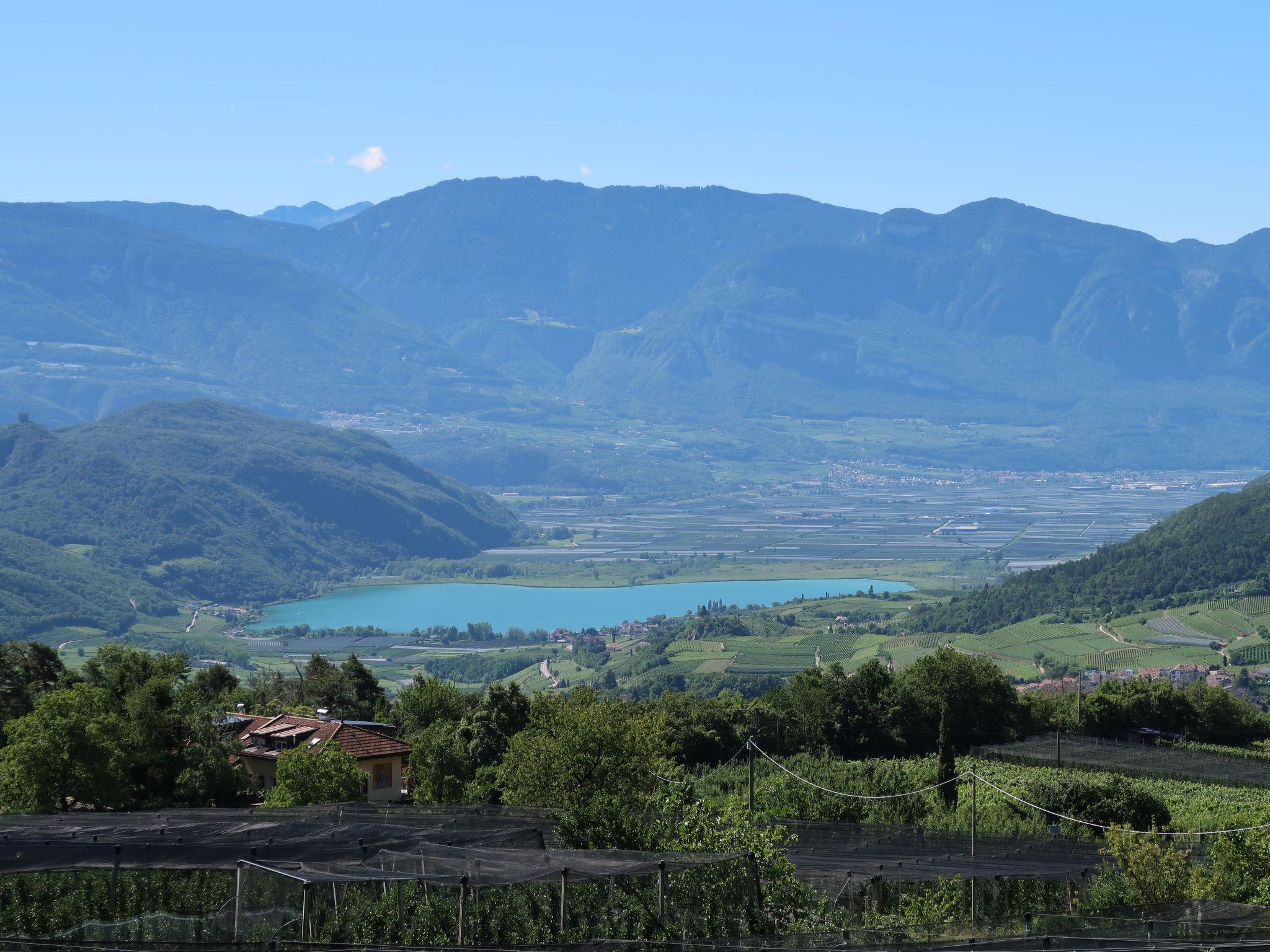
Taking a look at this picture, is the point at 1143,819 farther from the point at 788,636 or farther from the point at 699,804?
the point at 788,636

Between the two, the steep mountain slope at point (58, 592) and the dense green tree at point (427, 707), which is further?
the steep mountain slope at point (58, 592)

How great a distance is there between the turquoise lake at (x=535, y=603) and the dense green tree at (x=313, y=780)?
337 feet

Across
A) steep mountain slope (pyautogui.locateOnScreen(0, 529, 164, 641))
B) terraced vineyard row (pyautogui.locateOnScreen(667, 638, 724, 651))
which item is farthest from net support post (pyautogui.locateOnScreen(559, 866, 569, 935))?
steep mountain slope (pyautogui.locateOnScreen(0, 529, 164, 641))

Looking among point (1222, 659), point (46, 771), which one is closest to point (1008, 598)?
point (1222, 659)

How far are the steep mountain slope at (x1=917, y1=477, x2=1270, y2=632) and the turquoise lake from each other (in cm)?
3176

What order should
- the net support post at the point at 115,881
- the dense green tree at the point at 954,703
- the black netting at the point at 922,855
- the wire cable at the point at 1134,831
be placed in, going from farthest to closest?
1. the dense green tree at the point at 954,703
2. the wire cable at the point at 1134,831
3. the black netting at the point at 922,855
4. the net support post at the point at 115,881

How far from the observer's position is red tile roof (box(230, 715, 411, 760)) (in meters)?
37.4

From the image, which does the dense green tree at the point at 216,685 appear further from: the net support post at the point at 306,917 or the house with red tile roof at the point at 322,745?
the net support post at the point at 306,917

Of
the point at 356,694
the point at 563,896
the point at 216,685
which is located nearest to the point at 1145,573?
the point at 356,694

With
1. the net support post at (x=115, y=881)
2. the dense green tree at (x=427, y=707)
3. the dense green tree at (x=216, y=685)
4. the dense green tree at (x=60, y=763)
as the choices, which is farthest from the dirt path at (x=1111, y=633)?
the net support post at (x=115, y=881)

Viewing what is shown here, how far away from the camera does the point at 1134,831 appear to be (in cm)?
2673

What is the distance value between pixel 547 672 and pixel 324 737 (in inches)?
2755

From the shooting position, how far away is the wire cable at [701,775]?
105 feet

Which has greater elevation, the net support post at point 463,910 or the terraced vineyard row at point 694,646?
the net support post at point 463,910
